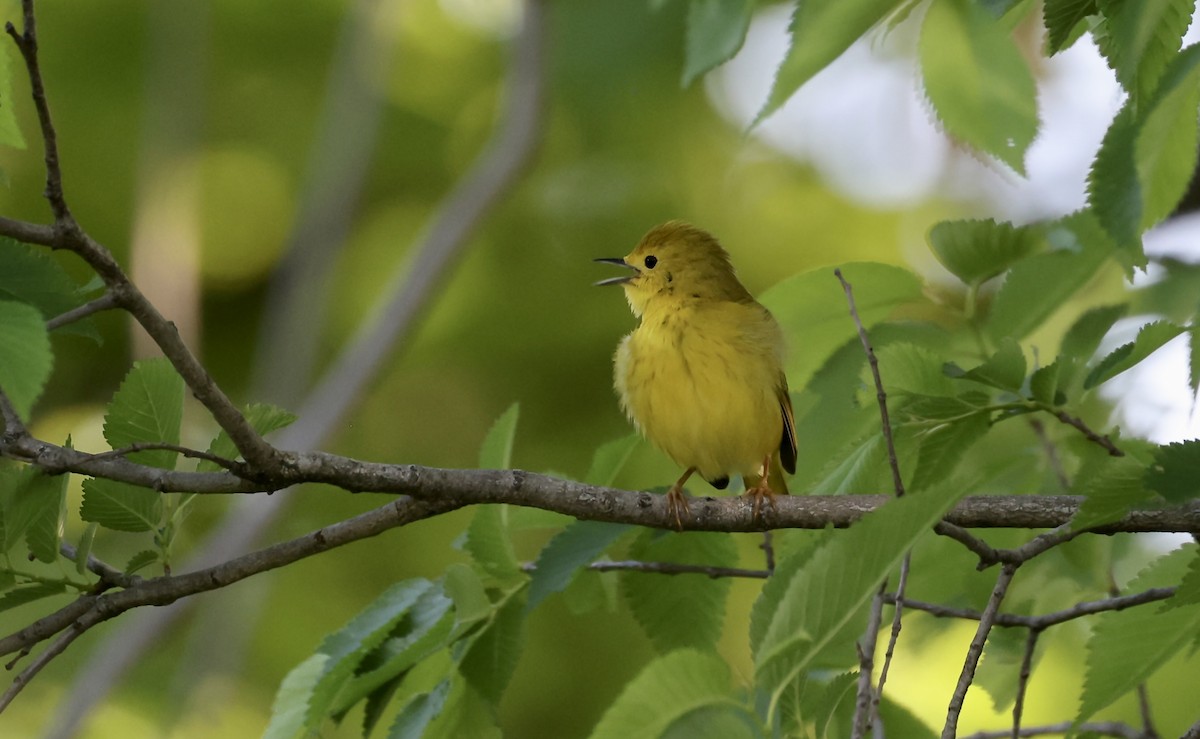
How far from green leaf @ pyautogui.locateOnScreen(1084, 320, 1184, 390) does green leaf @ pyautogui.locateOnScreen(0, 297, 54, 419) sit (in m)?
1.74

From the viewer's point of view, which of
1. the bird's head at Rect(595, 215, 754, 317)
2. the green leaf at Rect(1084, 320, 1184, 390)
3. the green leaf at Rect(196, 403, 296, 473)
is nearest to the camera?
the green leaf at Rect(196, 403, 296, 473)

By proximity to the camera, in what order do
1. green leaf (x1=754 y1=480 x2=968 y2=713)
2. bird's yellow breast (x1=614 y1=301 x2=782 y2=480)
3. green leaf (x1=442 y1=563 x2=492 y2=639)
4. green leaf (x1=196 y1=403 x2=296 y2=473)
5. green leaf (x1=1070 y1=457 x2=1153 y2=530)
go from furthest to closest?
bird's yellow breast (x1=614 y1=301 x2=782 y2=480) < green leaf (x1=442 y1=563 x2=492 y2=639) < green leaf (x1=196 y1=403 x2=296 y2=473) < green leaf (x1=1070 y1=457 x2=1153 y2=530) < green leaf (x1=754 y1=480 x2=968 y2=713)

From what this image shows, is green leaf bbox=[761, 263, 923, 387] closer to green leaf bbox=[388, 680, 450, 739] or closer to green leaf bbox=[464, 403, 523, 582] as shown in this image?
green leaf bbox=[464, 403, 523, 582]

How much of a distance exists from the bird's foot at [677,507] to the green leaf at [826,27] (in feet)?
2.68

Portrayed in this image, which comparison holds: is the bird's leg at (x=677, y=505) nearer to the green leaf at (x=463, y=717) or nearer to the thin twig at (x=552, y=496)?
the thin twig at (x=552, y=496)

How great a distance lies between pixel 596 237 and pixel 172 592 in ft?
20.2

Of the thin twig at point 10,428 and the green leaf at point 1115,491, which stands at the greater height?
the thin twig at point 10,428

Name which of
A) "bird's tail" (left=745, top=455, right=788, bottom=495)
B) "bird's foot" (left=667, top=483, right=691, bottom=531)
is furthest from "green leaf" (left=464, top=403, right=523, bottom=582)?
"bird's tail" (left=745, top=455, right=788, bottom=495)

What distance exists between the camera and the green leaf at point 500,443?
2.53 meters

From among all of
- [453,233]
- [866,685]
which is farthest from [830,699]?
[453,233]

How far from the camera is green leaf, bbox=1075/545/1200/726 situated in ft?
6.35

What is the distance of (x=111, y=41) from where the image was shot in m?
8.27

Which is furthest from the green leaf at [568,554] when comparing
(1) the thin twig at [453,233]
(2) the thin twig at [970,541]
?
(1) the thin twig at [453,233]

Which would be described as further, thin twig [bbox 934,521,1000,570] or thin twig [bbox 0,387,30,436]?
thin twig [bbox 934,521,1000,570]
